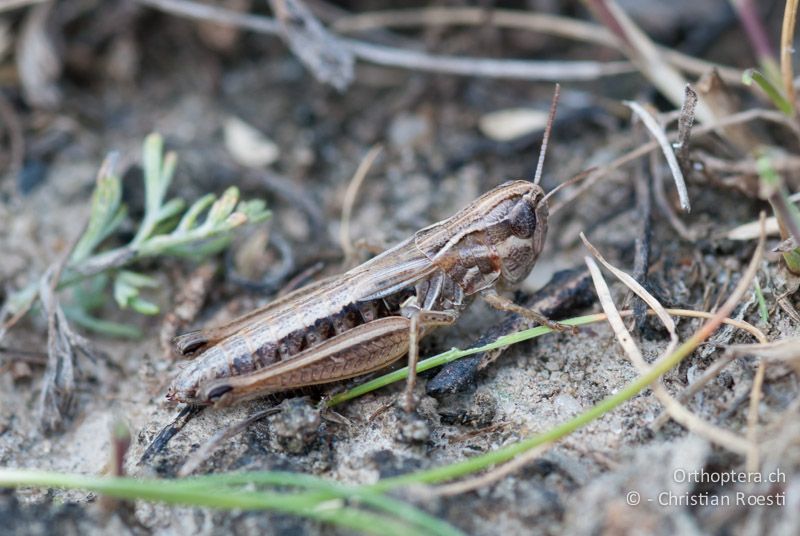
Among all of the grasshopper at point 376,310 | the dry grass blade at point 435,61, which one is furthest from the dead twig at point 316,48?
the grasshopper at point 376,310

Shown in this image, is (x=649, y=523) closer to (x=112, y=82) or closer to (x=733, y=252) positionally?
(x=733, y=252)

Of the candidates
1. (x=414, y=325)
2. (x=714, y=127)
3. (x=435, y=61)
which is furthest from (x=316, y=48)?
(x=714, y=127)

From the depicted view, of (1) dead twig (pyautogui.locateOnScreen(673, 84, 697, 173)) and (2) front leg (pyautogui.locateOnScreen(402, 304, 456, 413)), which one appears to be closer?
(2) front leg (pyautogui.locateOnScreen(402, 304, 456, 413))

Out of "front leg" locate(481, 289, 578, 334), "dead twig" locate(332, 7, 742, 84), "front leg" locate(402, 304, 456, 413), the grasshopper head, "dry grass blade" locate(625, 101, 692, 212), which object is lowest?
"front leg" locate(402, 304, 456, 413)

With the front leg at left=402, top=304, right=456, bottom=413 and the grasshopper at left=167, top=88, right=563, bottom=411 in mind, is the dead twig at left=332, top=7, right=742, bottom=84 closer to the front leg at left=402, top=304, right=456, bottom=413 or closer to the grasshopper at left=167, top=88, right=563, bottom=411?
the grasshopper at left=167, top=88, right=563, bottom=411

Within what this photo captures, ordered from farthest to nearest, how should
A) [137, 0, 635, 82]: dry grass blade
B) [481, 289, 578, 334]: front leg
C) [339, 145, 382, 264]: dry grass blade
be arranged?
1. [137, 0, 635, 82]: dry grass blade
2. [339, 145, 382, 264]: dry grass blade
3. [481, 289, 578, 334]: front leg

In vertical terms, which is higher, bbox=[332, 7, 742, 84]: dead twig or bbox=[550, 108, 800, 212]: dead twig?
bbox=[332, 7, 742, 84]: dead twig

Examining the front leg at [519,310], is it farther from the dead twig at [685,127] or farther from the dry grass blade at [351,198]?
the dead twig at [685,127]

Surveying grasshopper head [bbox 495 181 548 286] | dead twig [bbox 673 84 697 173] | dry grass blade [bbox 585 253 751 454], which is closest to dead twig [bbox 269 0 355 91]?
grasshopper head [bbox 495 181 548 286]
